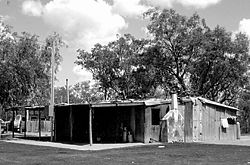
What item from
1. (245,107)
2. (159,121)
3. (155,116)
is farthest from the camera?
(245,107)

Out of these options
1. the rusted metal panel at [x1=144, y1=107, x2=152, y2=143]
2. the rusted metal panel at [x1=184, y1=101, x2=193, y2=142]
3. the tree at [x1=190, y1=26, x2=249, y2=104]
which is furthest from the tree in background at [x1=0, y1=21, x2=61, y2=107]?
the tree at [x1=190, y1=26, x2=249, y2=104]

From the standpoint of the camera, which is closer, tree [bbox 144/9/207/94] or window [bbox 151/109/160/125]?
window [bbox 151/109/160/125]

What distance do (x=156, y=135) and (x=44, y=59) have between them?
11168mm

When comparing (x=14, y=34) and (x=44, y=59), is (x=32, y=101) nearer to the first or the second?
(x=44, y=59)

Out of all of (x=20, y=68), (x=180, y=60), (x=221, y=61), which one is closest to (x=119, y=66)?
(x=180, y=60)

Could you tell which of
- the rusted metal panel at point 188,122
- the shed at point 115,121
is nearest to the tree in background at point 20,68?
the shed at point 115,121

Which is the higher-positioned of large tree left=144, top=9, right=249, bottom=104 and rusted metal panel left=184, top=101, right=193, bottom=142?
large tree left=144, top=9, right=249, bottom=104

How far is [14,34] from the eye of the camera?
26.1 metres

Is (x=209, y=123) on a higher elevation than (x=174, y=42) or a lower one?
lower

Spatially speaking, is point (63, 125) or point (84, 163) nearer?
point (84, 163)

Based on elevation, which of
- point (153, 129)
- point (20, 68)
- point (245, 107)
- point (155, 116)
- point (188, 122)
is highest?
point (20, 68)

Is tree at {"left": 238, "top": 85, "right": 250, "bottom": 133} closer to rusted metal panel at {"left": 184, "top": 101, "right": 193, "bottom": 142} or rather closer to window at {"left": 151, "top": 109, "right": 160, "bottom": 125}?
rusted metal panel at {"left": 184, "top": 101, "right": 193, "bottom": 142}

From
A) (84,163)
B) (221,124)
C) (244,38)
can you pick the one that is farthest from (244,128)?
(84,163)

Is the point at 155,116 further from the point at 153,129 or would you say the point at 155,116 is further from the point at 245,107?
the point at 245,107
